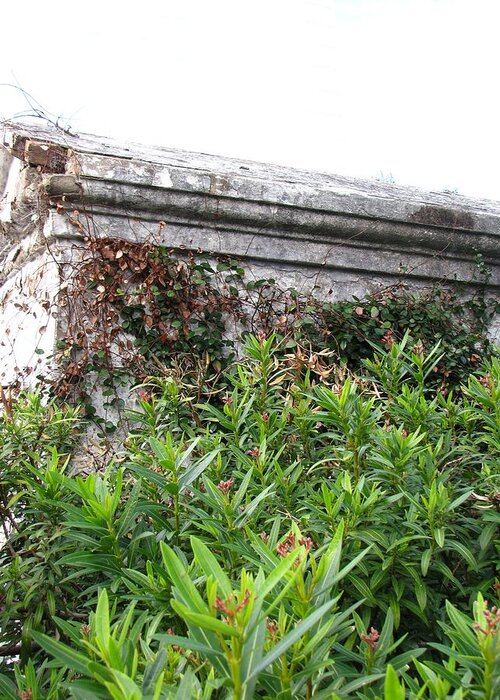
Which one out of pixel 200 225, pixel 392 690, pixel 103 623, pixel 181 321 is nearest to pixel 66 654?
pixel 103 623

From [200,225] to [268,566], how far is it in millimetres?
2825

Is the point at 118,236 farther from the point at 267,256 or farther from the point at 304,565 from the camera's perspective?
the point at 304,565

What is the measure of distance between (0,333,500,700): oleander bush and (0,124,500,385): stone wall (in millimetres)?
1472

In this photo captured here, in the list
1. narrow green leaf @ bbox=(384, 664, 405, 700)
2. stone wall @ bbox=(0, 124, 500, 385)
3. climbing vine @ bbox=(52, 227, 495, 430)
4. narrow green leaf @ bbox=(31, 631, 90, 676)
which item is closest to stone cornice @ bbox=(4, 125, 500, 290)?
stone wall @ bbox=(0, 124, 500, 385)

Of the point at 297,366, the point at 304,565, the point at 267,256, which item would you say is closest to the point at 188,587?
the point at 304,565

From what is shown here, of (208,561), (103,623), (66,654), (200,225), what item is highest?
(200,225)

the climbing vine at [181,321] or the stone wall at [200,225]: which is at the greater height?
the stone wall at [200,225]

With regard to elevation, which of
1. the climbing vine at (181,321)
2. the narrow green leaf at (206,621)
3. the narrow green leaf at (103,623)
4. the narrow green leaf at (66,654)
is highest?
the climbing vine at (181,321)

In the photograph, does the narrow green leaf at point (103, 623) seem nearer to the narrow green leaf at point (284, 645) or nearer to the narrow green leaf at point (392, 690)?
the narrow green leaf at point (284, 645)

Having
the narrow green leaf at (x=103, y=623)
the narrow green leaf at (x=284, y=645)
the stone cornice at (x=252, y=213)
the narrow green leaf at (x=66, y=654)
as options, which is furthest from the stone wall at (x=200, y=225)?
the narrow green leaf at (x=284, y=645)

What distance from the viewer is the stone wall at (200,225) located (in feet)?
12.1

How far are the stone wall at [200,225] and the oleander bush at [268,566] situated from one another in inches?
58.0

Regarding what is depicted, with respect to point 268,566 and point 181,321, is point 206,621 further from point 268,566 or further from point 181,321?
point 181,321

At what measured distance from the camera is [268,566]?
1.26 metres
